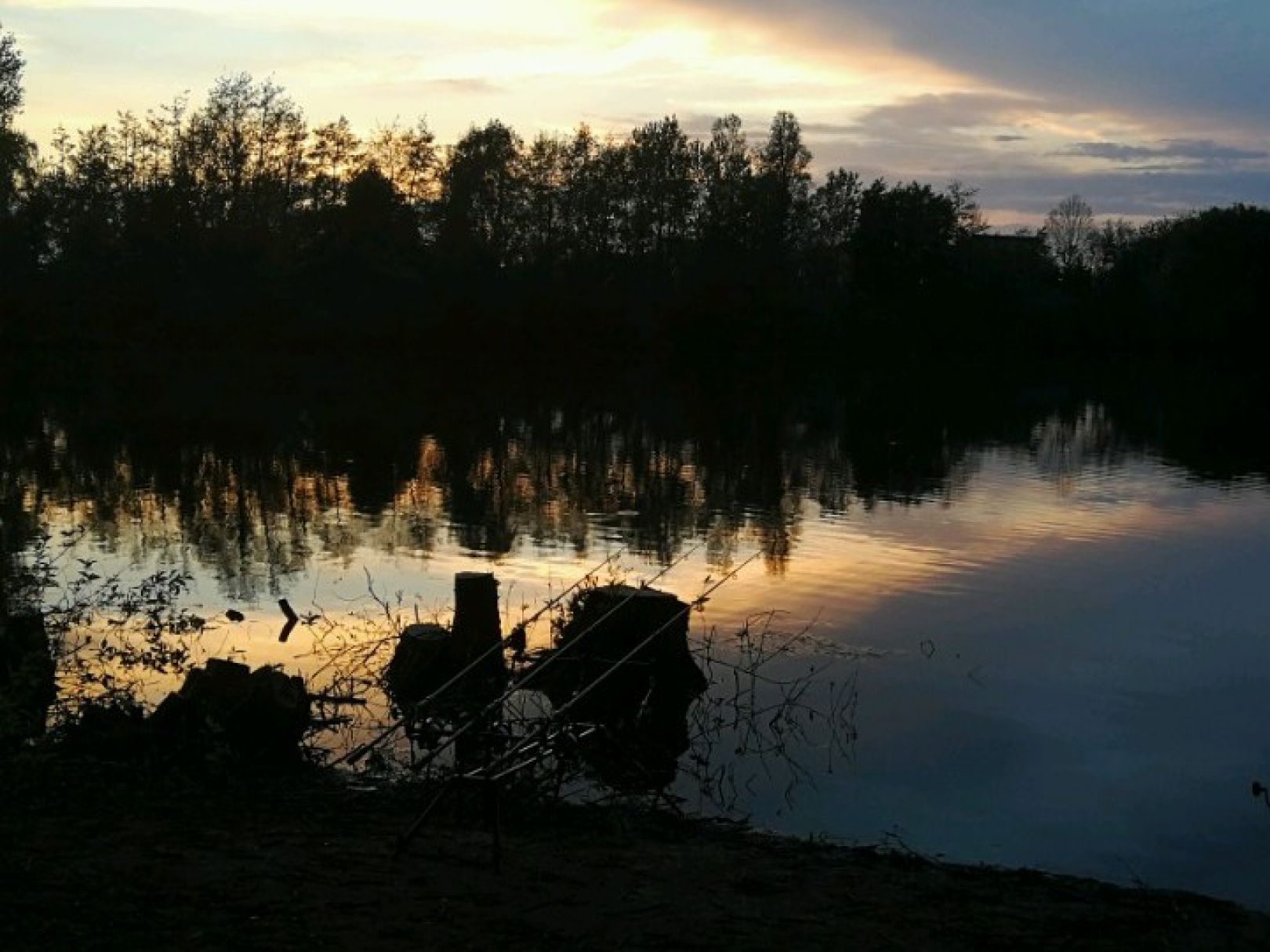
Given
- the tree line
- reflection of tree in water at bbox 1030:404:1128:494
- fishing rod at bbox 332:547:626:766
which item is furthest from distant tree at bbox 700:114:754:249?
fishing rod at bbox 332:547:626:766

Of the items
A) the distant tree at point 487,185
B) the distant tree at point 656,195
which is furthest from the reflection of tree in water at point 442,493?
the distant tree at point 656,195

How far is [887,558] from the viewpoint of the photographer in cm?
2105

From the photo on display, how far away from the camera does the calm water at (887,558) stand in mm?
10375

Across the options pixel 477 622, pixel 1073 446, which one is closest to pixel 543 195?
pixel 1073 446

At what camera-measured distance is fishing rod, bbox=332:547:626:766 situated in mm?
7945

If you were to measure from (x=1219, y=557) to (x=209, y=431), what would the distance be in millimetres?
29451

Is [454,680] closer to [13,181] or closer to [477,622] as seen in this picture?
[477,622]

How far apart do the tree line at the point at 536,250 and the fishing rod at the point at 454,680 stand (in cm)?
5131

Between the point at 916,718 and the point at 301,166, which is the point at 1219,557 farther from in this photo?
the point at 301,166

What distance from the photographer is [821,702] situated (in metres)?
12.7

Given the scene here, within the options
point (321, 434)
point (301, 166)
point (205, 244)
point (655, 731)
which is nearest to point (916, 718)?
point (655, 731)

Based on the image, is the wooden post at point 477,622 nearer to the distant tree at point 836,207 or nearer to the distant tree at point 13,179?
the distant tree at point 13,179

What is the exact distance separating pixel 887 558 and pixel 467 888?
Answer: 14930mm

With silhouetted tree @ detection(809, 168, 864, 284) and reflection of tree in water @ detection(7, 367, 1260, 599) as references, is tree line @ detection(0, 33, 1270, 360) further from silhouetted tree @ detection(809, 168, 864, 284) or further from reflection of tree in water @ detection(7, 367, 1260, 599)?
reflection of tree in water @ detection(7, 367, 1260, 599)
